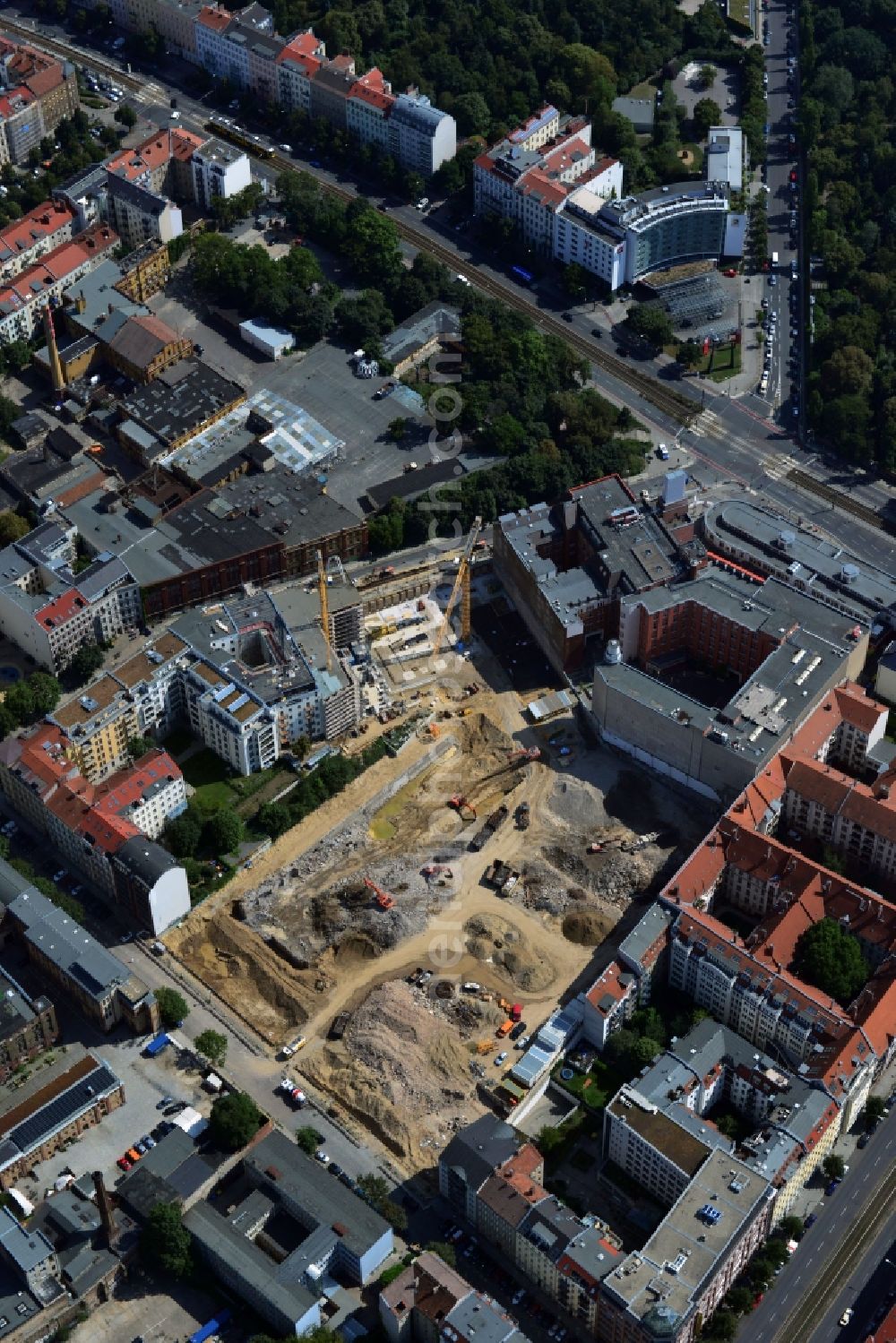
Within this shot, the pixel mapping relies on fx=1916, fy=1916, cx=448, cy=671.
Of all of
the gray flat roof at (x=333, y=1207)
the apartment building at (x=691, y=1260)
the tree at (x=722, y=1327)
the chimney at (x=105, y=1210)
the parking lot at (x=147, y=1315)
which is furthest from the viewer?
the gray flat roof at (x=333, y=1207)

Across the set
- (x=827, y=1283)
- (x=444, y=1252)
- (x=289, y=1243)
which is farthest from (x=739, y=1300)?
(x=289, y=1243)

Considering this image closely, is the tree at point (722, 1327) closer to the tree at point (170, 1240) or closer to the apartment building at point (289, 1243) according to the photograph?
the apartment building at point (289, 1243)

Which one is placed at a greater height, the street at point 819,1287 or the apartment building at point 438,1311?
the apartment building at point 438,1311

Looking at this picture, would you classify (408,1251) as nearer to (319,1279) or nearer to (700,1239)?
(319,1279)

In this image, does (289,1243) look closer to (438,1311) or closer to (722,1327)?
(438,1311)

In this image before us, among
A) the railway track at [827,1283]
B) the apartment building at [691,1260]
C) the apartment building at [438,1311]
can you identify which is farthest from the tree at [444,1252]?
the railway track at [827,1283]
